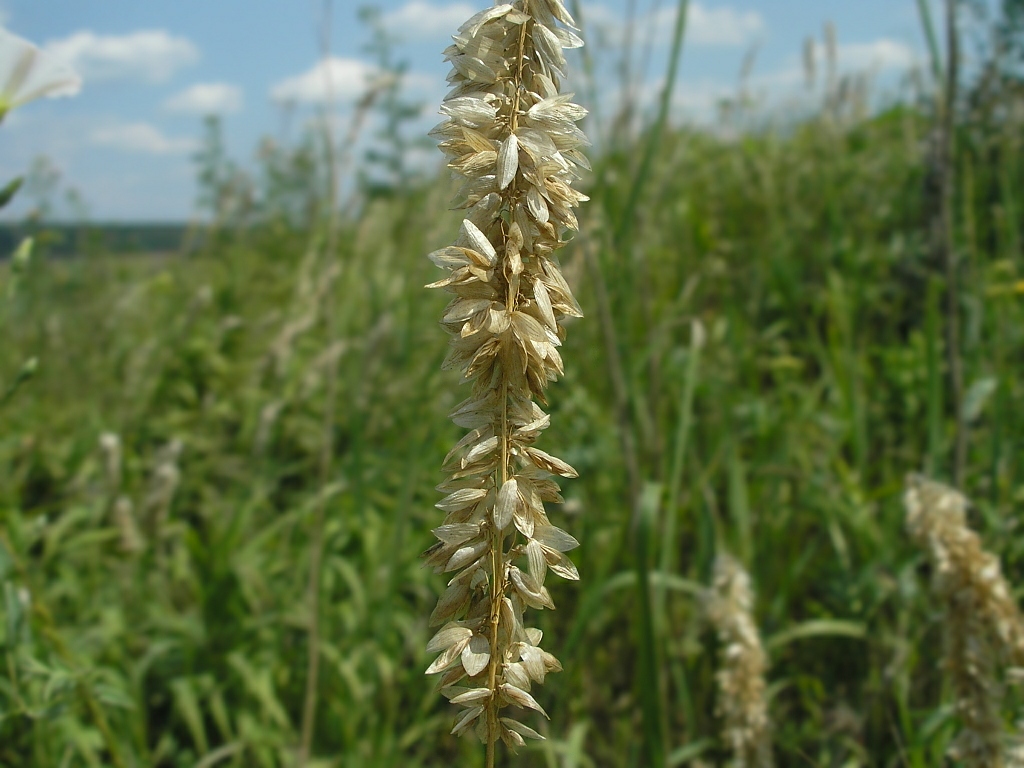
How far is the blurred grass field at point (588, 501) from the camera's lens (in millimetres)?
2002

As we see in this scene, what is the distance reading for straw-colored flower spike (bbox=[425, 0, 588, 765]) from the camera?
64cm

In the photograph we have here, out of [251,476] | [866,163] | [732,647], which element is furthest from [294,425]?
[866,163]

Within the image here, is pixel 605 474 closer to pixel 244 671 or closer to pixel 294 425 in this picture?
Answer: pixel 244 671

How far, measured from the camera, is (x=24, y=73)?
48.1 inches

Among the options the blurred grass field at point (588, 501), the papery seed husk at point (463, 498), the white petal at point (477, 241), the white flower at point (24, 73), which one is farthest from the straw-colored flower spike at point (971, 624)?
the white flower at point (24, 73)

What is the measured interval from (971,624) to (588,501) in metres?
1.17

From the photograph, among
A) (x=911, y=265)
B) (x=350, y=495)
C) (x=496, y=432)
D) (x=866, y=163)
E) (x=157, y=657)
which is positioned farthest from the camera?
(x=866, y=163)

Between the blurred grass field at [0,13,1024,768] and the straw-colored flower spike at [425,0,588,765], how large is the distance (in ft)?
2.96

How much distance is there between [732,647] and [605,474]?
93 centimetres

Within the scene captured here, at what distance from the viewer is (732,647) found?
1.65 metres

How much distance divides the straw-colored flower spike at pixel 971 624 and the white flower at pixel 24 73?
1.52 meters

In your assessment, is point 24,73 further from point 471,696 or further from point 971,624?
point 971,624

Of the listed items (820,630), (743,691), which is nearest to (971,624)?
(743,691)

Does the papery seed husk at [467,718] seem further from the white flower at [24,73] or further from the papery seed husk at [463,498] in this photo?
the white flower at [24,73]
